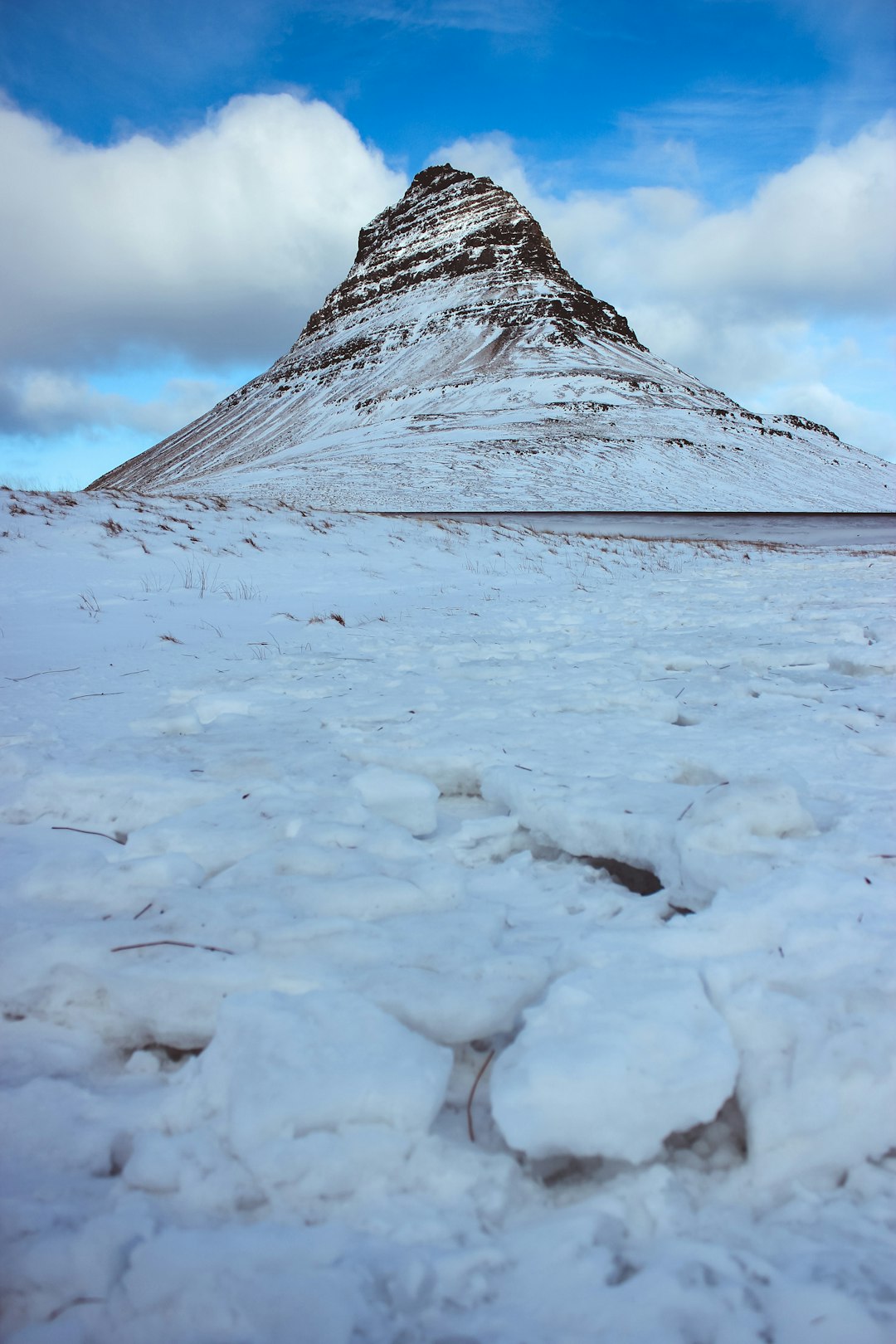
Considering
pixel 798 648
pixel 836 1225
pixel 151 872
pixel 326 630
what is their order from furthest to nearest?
pixel 326 630 < pixel 798 648 < pixel 151 872 < pixel 836 1225

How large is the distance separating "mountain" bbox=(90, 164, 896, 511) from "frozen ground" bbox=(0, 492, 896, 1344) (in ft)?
69.2

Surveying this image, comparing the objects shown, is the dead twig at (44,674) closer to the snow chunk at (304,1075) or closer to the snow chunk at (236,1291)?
the snow chunk at (304,1075)

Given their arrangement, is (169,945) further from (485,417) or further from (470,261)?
(470,261)

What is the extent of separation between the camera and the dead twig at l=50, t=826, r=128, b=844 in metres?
2.21

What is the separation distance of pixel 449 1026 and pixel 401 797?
1.04 m

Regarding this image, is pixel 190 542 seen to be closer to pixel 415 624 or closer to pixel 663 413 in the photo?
pixel 415 624

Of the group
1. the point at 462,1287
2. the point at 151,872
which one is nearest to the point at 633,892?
the point at 462,1287

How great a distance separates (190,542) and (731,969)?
29.7ft

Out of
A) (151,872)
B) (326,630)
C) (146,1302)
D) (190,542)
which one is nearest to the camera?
(146,1302)

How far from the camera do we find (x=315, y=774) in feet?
8.54

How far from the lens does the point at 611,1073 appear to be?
1.24 meters

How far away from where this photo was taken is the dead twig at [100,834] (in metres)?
2.21

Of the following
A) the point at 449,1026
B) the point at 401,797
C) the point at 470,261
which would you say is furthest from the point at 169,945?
the point at 470,261

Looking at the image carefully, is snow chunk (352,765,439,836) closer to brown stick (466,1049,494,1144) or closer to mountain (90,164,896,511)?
brown stick (466,1049,494,1144)
